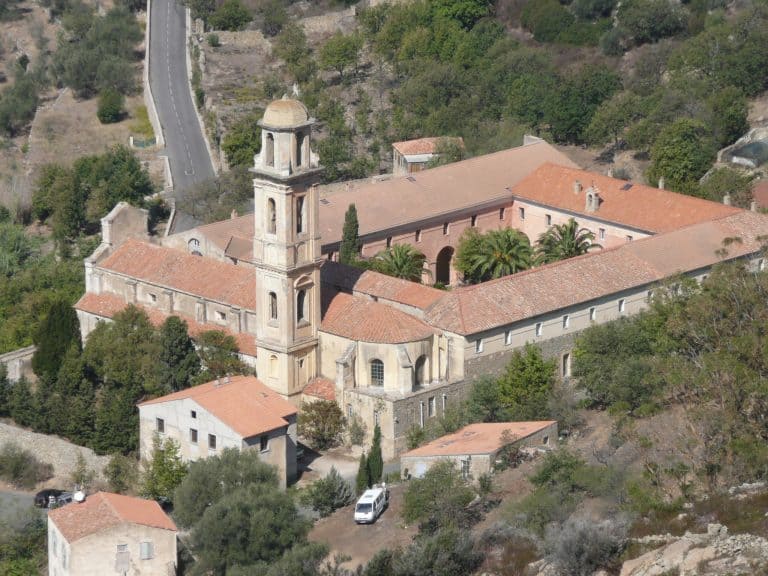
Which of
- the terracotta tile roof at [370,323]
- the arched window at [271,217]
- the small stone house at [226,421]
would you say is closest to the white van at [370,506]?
the small stone house at [226,421]

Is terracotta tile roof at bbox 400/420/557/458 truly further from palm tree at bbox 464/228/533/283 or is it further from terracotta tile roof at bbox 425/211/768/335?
palm tree at bbox 464/228/533/283

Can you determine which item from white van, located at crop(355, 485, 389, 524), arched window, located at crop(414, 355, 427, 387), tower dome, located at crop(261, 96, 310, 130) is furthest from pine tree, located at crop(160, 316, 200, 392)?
white van, located at crop(355, 485, 389, 524)

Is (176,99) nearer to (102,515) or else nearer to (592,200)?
(592,200)

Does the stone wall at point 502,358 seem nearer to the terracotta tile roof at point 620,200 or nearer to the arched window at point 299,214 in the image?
the arched window at point 299,214

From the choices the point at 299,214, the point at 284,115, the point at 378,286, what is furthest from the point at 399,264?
the point at 284,115

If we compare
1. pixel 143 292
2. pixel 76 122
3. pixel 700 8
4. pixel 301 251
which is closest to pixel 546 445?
pixel 301 251

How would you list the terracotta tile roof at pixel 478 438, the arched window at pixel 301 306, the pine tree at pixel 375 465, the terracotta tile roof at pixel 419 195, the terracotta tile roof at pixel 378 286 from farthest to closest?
the terracotta tile roof at pixel 419 195, the terracotta tile roof at pixel 378 286, the arched window at pixel 301 306, the pine tree at pixel 375 465, the terracotta tile roof at pixel 478 438

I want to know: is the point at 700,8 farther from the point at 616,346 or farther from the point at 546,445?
the point at 546,445
